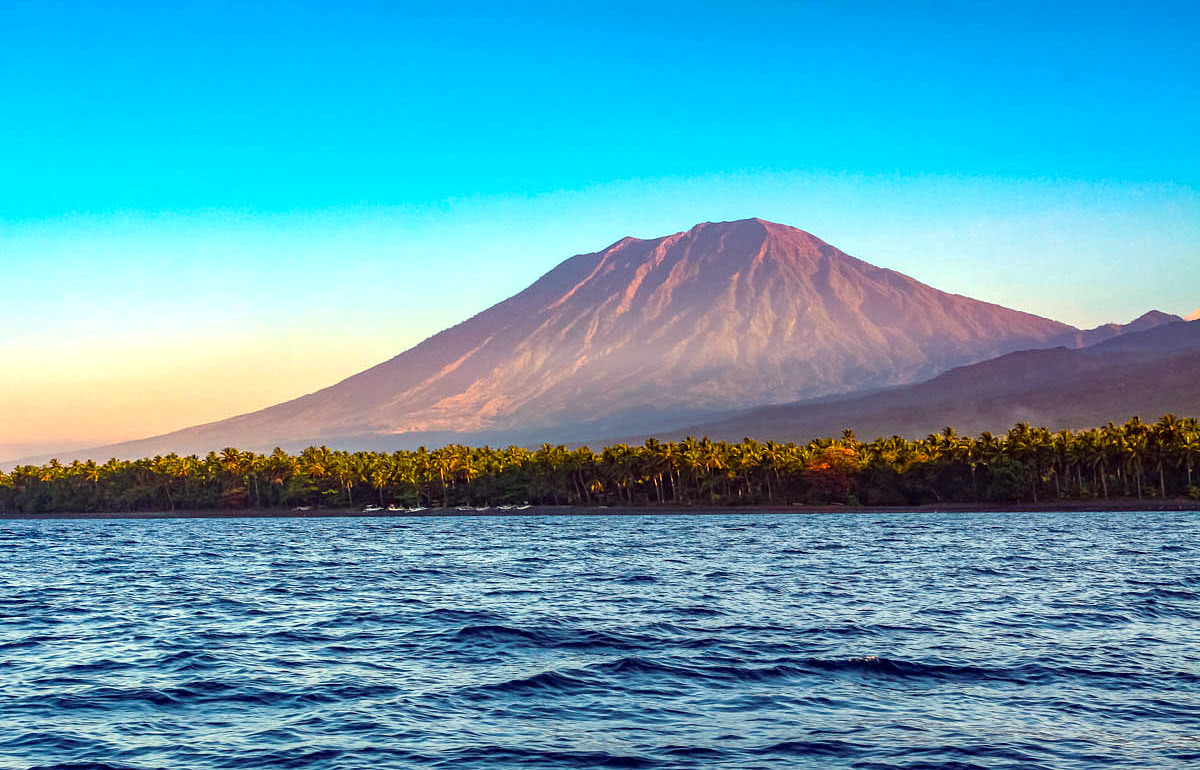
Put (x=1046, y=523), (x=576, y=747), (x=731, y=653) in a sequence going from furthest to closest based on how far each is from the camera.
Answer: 1. (x=1046, y=523)
2. (x=731, y=653)
3. (x=576, y=747)

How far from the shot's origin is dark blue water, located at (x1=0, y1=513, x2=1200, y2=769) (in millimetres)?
20469

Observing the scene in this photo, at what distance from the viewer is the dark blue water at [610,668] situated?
2047 centimetres

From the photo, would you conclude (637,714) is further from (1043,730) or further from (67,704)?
(67,704)

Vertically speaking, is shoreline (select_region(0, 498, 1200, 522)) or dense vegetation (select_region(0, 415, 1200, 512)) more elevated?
dense vegetation (select_region(0, 415, 1200, 512))

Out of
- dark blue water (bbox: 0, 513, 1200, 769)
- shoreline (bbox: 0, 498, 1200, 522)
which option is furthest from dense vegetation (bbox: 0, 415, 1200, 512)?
dark blue water (bbox: 0, 513, 1200, 769)

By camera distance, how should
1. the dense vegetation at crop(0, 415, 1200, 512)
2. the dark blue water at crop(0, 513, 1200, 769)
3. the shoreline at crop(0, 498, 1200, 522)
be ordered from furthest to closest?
the dense vegetation at crop(0, 415, 1200, 512), the shoreline at crop(0, 498, 1200, 522), the dark blue water at crop(0, 513, 1200, 769)

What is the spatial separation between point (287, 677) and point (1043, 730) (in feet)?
53.9

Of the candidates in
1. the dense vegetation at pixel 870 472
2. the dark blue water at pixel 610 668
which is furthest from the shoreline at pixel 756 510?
the dark blue water at pixel 610 668

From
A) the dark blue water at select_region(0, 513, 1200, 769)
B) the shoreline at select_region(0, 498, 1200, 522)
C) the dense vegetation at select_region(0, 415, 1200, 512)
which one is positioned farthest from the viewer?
the dense vegetation at select_region(0, 415, 1200, 512)

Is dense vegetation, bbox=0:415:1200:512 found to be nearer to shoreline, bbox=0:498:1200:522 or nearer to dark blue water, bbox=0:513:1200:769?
shoreline, bbox=0:498:1200:522

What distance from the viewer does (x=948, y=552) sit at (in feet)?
233

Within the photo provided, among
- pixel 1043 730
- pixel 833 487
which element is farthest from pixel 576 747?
pixel 833 487

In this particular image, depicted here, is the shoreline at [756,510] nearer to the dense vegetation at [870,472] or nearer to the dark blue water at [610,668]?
the dense vegetation at [870,472]

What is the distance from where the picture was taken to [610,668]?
2842cm
